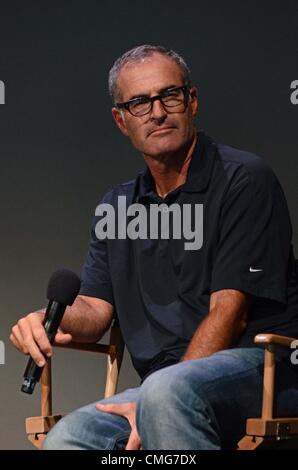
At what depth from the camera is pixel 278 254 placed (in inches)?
92.2

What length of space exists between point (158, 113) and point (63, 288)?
66 cm

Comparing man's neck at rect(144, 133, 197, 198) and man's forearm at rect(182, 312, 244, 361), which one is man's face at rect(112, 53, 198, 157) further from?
man's forearm at rect(182, 312, 244, 361)

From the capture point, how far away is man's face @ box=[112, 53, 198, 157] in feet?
8.17

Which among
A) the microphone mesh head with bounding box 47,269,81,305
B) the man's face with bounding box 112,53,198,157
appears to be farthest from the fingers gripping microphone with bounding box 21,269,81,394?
the man's face with bounding box 112,53,198,157

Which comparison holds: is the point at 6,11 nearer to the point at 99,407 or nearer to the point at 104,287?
the point at 104,287

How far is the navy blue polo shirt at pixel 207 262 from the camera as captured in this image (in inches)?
91.8

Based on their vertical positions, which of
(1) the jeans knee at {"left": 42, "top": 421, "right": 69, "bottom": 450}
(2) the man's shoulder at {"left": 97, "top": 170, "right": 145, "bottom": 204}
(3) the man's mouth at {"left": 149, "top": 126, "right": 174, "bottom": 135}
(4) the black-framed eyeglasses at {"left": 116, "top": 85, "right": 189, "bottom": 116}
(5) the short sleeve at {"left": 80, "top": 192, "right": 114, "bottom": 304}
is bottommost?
(1) the jeans knee at {"left": 42, "top": 421, "right": 69, "bottom": 450}

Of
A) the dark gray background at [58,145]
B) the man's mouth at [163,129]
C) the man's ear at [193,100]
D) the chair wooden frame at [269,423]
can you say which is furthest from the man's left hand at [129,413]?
the dark gray background at [58,145]

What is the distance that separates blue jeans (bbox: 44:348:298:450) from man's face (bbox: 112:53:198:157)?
626 millimetres

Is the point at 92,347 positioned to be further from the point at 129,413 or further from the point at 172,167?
the point at 172,167

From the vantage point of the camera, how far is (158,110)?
2.48 m

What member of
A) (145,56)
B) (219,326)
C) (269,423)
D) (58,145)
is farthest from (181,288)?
(58,145)

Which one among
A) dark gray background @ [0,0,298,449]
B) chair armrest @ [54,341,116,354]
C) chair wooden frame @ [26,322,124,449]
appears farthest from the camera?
dark gray background @ [0,0,298,449]

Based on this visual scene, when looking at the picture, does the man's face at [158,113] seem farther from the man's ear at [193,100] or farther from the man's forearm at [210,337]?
the man's forearm at [210,337]
